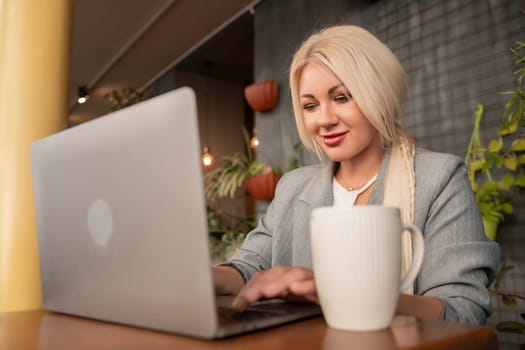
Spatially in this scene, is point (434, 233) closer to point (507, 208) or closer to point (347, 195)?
point (347, 195)

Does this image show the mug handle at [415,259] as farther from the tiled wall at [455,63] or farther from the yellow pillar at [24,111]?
the tiled wall at [455,63]

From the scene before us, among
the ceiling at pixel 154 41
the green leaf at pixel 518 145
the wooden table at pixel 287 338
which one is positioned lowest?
the wooden table at pixel 287 338

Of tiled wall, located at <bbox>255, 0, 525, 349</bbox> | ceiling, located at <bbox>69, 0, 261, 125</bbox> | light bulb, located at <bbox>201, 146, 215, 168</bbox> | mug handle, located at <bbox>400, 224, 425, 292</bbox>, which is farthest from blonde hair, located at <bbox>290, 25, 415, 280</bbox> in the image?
light bulb, located at <bbox>201, 146, 215, 168</bbox>

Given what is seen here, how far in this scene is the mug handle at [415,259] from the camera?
54 centimetres

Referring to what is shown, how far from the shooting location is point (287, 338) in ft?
1.57

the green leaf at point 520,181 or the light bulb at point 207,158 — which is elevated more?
the light bulb at point 207,158

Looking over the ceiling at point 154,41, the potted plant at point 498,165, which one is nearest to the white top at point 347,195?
the potted plant at point 498,165

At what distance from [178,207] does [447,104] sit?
2.37 meters

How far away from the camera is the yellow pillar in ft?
3.11

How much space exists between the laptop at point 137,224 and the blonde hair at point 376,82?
1.57 ft

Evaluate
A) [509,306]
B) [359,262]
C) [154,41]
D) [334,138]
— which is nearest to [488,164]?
[509,306]

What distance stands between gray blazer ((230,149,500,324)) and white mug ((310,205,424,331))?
0.28 metres

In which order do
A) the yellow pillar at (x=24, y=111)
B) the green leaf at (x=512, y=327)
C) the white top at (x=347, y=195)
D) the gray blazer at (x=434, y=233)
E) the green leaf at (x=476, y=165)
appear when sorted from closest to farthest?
the gray blazer at (x=434, y=233), the yellow pillar at (x=24, y=111), the white top at (x=347, y=195), the green leaf at (x=512, y=327), the green leaf at (x=476, y=165)

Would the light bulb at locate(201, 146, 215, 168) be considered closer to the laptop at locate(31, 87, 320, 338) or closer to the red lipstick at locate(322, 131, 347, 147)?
the red lipstick at locate(322, 131, 347, 147)
